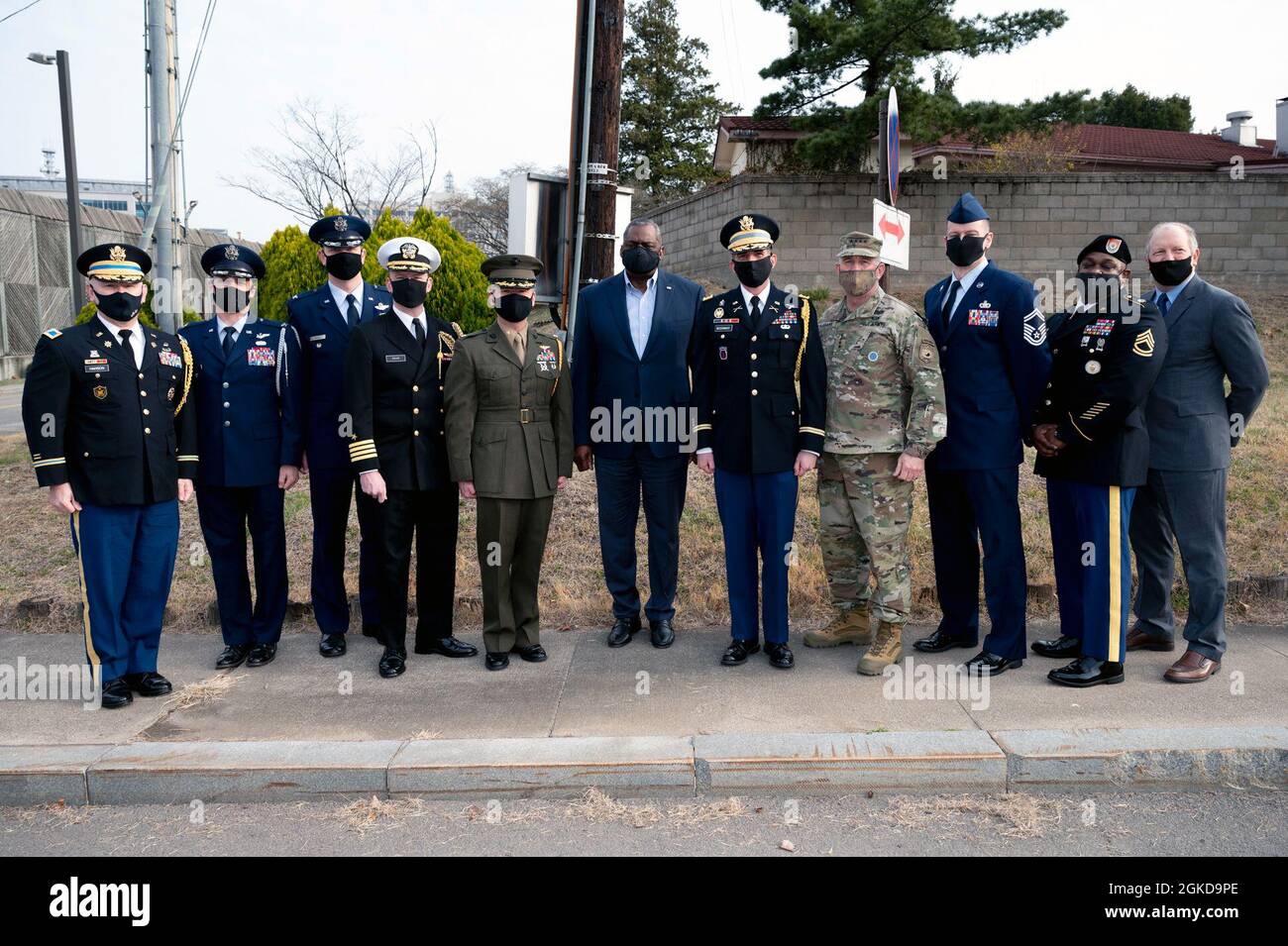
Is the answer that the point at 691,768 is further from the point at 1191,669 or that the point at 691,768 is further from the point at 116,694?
the point at 116,694

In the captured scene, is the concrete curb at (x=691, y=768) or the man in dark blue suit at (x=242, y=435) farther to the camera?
the man in dark blue suit at (x=242, y=435)

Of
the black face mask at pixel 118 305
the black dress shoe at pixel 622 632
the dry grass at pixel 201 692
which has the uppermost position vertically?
the black face mask at pixel 118 305

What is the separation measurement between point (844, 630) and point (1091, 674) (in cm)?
126

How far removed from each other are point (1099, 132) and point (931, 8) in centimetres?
1962

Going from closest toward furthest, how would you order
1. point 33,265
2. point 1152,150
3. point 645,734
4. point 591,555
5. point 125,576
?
point 645,734
point 125,576
point 591,555
point 33,265
point 1152,150

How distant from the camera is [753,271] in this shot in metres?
5.20

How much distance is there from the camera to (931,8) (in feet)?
59.9

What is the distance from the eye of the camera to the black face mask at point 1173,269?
4977mm

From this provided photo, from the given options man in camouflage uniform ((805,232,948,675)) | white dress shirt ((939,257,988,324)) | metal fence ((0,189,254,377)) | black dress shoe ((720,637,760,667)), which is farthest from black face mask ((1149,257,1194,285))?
metal fence ((0,189,254,377))

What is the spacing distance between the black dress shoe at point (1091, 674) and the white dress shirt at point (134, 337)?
4641 millimetres

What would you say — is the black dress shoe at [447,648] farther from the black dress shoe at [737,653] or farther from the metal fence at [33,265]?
the metal fence at [33,265]

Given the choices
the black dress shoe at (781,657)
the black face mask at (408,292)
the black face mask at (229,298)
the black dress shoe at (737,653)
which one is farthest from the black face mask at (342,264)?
the black dress shoe at (781,657)

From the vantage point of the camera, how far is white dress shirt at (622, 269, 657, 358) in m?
5.48

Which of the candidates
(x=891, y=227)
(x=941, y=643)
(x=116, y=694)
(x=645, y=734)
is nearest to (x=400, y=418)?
(x=116, y=694)
